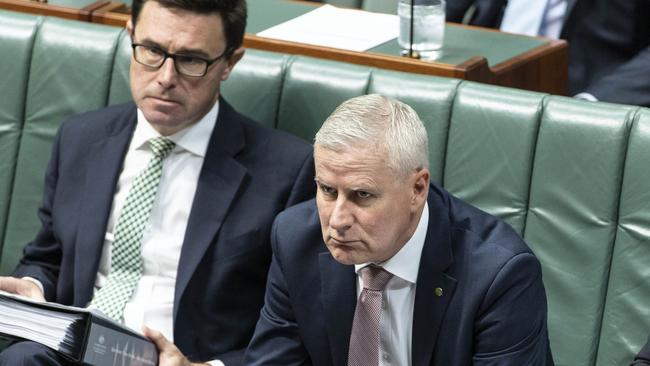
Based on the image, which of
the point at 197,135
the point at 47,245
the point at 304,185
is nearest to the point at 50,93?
the point at 47,245

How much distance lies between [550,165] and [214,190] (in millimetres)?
659

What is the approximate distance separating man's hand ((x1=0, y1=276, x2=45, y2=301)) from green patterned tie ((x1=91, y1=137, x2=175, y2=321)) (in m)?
0.12

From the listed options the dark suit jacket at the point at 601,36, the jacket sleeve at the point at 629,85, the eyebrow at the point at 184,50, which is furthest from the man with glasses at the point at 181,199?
the dark suit jacket at the point at 601,36

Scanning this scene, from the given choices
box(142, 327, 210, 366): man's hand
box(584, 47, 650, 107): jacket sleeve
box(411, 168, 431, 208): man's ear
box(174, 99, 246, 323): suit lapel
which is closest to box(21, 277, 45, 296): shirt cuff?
box(174, 99, 246, 323): suit lapel

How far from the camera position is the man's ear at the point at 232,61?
2635 mm

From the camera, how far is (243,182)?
2.61m

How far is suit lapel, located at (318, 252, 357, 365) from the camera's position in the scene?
7.38 ft

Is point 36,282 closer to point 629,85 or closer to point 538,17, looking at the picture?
point 629,85

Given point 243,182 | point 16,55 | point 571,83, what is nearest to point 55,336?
point 243,182

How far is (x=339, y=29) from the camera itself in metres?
3.15

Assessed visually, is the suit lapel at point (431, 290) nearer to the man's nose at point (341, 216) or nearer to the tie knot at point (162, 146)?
the man's nose at point (341, 216)

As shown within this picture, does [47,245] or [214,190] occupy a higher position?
[214,190]

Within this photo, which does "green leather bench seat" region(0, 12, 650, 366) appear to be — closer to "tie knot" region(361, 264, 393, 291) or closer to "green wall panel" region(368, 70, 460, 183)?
"green wall panel" region(368, 70, 460, 183)

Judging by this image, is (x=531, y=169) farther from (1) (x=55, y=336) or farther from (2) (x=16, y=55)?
(2) (x=16, y=55)
